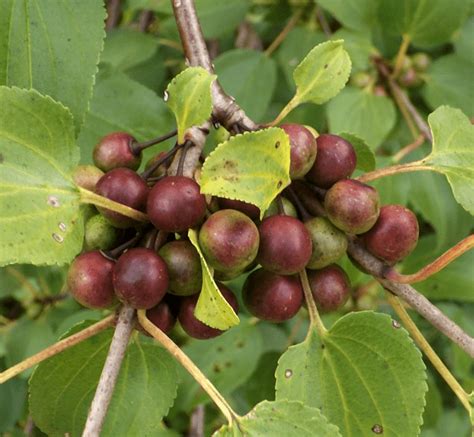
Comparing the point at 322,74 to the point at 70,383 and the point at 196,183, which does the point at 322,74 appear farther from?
the point at 70,383

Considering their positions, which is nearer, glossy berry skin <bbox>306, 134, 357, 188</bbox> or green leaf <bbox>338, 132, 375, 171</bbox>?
glossy berry skin <bbox>306, 134, 357, 188</bbox>

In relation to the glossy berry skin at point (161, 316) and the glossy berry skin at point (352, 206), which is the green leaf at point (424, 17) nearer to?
the glossy berry skin at point (352, 206)

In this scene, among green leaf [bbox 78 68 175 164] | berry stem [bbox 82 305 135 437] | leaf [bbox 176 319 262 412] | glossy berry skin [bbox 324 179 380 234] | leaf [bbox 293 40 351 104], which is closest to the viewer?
berry stem [bbox 82 305 135 437]

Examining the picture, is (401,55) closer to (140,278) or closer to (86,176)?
(86,176)

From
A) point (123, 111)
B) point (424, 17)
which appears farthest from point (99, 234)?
point (424, 17)

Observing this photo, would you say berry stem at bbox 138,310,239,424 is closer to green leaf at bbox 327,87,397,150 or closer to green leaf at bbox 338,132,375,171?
green leaf at bbox 338,132,375,171

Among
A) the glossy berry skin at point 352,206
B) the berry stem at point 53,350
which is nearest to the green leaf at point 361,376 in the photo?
the glossy berry skin at point 352,206

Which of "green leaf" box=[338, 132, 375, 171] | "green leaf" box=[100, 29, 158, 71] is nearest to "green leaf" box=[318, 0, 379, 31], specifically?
"green leaf" box=[100, 29, 158, 71]
